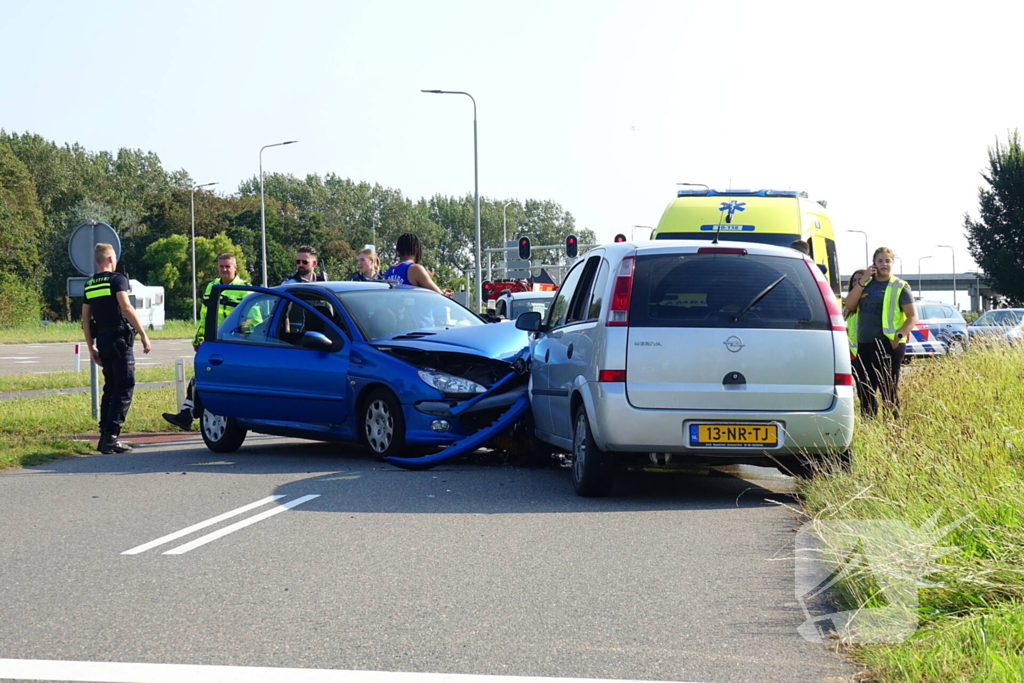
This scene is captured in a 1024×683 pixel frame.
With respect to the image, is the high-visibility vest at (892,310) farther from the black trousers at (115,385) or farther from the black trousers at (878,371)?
the black trousers at (115,385)

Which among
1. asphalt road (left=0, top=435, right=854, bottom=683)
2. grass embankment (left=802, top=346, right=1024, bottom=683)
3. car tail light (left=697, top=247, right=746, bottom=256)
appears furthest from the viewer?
car tail light (left=697, top=247, right=746, bottom=256)

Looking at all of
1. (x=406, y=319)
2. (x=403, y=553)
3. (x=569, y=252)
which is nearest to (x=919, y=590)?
(x=403, y=553)

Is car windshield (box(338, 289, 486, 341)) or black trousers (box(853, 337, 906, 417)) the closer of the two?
car windshield (box(338, 289, 486, 341))

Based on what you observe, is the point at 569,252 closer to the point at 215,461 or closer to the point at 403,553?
the point at 215,461

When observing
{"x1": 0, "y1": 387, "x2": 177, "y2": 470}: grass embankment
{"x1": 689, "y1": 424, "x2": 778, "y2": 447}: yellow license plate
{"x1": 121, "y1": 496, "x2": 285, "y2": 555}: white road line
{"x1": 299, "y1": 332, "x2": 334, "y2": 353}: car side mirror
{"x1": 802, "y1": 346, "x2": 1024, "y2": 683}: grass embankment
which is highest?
{"x1": 299, "y1": 332, "x2": 334, "y2": 353}: car side mirror

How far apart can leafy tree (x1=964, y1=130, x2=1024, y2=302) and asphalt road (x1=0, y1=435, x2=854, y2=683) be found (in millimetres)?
48903

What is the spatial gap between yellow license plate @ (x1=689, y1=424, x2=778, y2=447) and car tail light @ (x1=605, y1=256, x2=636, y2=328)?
884 millimetres

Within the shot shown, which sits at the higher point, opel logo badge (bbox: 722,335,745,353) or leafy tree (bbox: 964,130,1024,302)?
leafy tree (bbox: 964,130,1024,302)

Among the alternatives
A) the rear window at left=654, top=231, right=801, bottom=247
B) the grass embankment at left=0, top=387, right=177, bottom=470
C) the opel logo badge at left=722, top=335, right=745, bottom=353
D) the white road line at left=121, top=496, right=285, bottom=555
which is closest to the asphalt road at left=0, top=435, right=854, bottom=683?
the white road line at left=121, top=496, right=285, bottom=555

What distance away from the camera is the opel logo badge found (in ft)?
28.4

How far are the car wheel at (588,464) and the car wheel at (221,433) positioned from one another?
467 cm

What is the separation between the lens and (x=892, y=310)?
12.8 m

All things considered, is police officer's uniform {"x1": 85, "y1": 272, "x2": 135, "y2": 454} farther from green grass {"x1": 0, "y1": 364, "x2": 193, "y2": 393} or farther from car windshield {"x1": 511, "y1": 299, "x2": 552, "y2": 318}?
green grass {"x1": 0, "y1": 364, "x2": 193, "y2": 393}

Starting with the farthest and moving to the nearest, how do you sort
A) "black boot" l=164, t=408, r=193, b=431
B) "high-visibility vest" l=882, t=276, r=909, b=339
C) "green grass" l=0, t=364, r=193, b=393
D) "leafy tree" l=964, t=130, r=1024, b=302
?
"leafy tree" l=964, t=130, r=1024, b=302
"green grass" l=0, t=364, r=193, b=393
"black boot" l=164, t=408, r=193, b=431
"high-visibility vest" l=882, t=276, r=909, b=339
